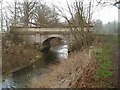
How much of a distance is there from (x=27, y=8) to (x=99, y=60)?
21567 mm

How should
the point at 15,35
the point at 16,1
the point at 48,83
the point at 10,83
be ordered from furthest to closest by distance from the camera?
the point at 16,1 → the point at 15,35 → the point at 10,83 → the point at 48,83

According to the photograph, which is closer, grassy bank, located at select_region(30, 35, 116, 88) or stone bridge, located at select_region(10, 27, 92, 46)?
grassy bank, located at select_region(30, 35, 116, 88)

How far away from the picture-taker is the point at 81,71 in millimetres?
10141

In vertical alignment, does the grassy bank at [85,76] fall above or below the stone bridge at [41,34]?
below

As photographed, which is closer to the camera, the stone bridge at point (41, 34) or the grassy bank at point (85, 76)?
the grassy bank at point (85, 76)

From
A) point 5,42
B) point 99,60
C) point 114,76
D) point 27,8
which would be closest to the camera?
point 114,76

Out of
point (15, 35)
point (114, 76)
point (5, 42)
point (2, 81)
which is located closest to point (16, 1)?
point (15, 35)

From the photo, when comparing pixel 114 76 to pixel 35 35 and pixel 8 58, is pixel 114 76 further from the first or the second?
pixel 35 35

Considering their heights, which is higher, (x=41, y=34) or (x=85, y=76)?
(x=41, y=34)

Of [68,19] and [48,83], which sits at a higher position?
[68,19]

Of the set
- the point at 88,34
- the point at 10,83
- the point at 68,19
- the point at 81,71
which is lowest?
the point at 10,83

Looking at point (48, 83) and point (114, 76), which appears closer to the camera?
point (114, 76)

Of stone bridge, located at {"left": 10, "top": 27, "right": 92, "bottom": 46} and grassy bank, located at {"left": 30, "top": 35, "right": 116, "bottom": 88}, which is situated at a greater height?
stone bridge, located at {"left": 10, "top": 27, "right": 92, "bottom": 46}

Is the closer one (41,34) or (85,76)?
(85,76)
